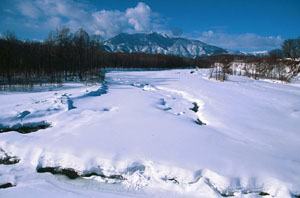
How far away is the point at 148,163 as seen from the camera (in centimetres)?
321

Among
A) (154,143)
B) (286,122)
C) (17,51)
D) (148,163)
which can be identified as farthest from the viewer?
(17,51)

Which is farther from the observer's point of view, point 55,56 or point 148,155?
point 55,56

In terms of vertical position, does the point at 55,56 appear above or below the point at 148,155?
above

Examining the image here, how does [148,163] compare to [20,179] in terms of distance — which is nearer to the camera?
[20,179]

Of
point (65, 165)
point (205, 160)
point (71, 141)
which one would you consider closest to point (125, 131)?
point (71, 141)

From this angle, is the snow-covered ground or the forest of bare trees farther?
the forest of bare trees

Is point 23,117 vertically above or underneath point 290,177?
above

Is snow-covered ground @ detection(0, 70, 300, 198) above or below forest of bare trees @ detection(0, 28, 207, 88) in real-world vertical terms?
below

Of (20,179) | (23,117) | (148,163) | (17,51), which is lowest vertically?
(20,179)

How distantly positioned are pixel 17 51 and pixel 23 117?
17.1m

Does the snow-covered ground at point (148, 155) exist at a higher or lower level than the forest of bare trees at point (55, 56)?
lower

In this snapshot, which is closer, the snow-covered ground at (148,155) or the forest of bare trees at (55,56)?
the snow-covered ground at (148,155)

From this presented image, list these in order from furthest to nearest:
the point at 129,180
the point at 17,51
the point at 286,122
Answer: the point at 17,51, the point at 286,122, the point at 129,180

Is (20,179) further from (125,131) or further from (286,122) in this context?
(286,122)
